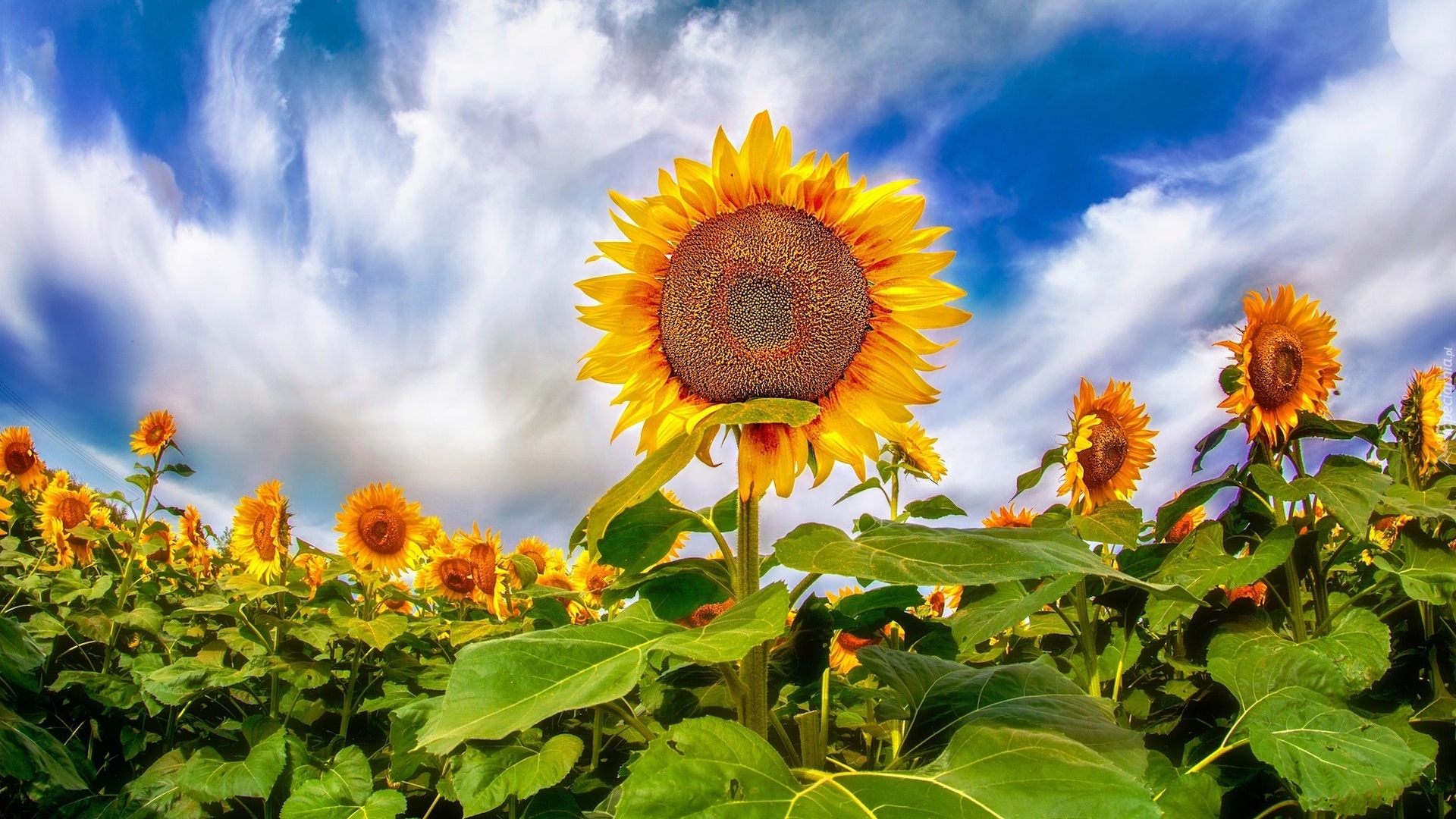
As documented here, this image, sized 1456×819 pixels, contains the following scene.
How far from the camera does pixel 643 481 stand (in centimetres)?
135

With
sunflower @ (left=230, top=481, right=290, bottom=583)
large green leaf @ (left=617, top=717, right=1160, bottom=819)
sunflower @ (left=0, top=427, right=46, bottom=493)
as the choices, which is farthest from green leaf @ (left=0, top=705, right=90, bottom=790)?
sunflower @ (left=0, top=427, right=46, bottom=493)

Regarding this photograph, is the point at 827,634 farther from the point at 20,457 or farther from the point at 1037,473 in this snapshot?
the point at 20,457

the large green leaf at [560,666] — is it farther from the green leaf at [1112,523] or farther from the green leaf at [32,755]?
the green leaf at [32,755]

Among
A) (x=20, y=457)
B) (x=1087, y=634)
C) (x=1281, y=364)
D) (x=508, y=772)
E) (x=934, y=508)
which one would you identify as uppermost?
(x=20, y=457)

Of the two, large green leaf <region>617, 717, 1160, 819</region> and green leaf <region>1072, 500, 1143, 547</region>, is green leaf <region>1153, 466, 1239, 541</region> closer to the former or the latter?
green leaf <region>1072, 500, 1143, 547</region>

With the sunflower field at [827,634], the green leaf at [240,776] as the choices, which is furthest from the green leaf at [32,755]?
the green leaf at [240,776]

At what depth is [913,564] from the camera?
1.13 meters

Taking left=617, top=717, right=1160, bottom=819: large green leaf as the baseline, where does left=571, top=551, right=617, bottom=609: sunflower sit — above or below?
above

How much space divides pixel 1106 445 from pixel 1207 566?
1.09m

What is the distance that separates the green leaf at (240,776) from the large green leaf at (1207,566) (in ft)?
8.09

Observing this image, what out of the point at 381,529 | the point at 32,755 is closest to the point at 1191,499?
the point at 32,755

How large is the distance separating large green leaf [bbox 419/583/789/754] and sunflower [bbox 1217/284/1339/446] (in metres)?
2.46

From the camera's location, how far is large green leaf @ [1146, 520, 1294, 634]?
6.96 feet

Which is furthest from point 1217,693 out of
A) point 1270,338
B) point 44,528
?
point 44,528
